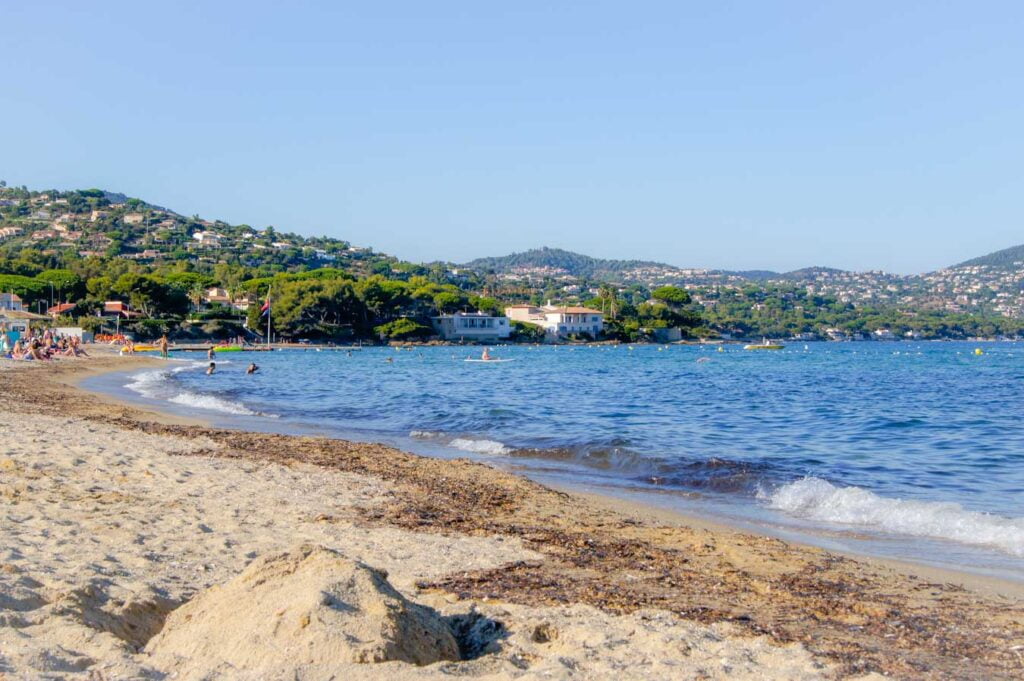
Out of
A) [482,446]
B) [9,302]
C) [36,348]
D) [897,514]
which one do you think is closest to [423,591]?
[897,514]

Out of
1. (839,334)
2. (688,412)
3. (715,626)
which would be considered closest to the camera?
(715,626)

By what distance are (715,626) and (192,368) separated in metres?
43.6

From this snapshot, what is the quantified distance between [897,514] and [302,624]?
7944 mm

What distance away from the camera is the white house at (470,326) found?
115m

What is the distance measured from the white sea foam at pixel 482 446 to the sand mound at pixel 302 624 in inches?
424

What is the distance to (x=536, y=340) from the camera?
12550 cm

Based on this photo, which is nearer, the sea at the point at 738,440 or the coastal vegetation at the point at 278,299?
the sea at the point at 738,440

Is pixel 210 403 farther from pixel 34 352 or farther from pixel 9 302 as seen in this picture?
pixel 9 302

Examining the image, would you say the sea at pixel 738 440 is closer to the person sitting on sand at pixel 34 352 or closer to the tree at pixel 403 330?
the person sitting on sand at pixel 34 352

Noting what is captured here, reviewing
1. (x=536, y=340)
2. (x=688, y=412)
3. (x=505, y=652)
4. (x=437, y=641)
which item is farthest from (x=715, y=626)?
(x=536, y=340)

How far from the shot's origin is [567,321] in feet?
417

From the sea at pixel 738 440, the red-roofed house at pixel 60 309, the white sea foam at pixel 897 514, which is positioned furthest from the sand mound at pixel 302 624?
the red-roofed house at pixel 60 309

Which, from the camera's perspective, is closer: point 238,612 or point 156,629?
point 238,612

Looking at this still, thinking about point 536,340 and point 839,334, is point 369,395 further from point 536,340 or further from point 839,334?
point 839,334
